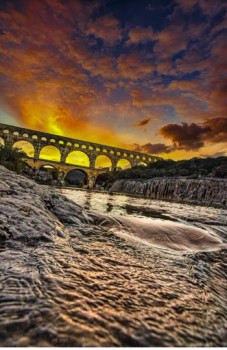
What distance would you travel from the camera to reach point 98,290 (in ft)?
3.23

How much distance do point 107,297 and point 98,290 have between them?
8 centimetres

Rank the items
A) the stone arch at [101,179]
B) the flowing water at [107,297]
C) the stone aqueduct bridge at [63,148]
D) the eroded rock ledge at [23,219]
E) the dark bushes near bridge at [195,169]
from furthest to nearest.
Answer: the stone arch at [101,179], the stone aqueduct bridge at [63,148], the dark bushes near bridge at [195,169], the eroded rock ledge at [23,219], the flowing water at [107,297]

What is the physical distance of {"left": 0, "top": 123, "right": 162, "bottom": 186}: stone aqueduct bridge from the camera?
3938cm

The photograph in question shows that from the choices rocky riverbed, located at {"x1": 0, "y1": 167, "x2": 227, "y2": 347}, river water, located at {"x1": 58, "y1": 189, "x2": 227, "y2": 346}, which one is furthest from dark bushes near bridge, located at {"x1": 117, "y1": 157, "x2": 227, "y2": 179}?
rocky riverbed, located at {"x1": 0, "y1": 167, "x2": 227, "y2": 347}

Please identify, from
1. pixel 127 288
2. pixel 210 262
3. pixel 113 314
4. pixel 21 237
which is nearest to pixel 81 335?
pixel 113 314

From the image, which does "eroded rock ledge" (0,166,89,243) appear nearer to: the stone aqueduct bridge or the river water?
the river water

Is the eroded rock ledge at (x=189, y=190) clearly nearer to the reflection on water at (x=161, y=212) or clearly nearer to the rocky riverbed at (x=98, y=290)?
the reflection on water at (x=161, y=212)

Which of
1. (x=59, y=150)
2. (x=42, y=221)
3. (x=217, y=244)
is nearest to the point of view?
(x=42, y=221)

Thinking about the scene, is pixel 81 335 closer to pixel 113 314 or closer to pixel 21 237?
pixel 113 314

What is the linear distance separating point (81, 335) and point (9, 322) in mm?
290

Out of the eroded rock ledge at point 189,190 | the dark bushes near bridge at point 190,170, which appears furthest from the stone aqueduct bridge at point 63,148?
the eroded rock ledge at point 189,190

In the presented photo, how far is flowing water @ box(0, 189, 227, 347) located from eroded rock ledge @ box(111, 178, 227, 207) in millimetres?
16381

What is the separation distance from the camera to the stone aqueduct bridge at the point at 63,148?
129 feet

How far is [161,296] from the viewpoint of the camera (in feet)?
3.32
